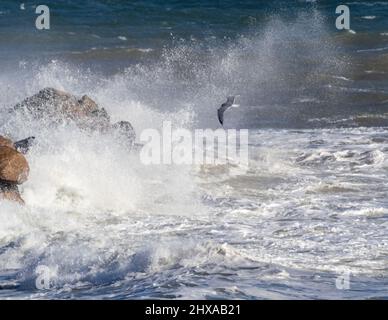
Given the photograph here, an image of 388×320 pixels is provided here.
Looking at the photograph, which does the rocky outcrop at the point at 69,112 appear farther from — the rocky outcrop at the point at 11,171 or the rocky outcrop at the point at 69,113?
the rocky outcrop at the point at 11,171

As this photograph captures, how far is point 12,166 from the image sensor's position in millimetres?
9641

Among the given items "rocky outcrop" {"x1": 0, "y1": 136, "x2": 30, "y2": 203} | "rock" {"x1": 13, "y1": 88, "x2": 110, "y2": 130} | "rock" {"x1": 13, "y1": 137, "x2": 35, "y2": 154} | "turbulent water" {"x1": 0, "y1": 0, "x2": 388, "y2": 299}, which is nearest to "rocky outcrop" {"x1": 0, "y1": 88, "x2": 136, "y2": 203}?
"rock" {"x1": 13, "y1": 88, "x2": 110, "y2": 130}

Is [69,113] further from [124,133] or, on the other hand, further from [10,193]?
[10,193]

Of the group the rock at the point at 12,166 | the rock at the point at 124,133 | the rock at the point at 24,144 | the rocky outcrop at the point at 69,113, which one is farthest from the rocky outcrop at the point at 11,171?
the rock at the point at 124,133

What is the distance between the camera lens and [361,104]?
18000 millimetres

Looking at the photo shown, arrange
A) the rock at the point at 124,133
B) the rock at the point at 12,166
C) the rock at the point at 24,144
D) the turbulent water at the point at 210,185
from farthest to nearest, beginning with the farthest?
the rock at the point at 124,133, the rock at the point at 24,144, the rock at the point at 12,166, the turbulent water at the point at 210,185

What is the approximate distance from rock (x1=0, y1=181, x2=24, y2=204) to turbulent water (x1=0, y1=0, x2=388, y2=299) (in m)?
0.16

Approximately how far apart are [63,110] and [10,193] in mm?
2590

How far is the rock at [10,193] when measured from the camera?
378 inches

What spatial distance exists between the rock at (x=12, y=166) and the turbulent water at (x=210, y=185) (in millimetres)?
325

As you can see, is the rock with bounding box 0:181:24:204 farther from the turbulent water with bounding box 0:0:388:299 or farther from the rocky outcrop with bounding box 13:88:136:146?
the rocky outcrop with bounding box 13:88:136:146

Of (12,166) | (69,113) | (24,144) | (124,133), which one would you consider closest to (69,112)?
(69,113)
